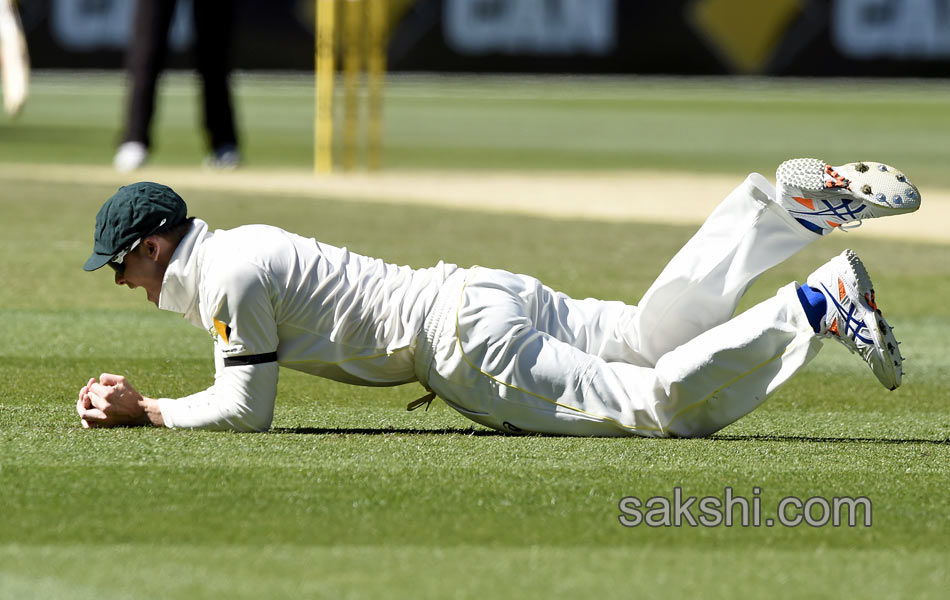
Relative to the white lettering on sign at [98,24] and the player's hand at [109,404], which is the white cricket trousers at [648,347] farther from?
the white lettering on sign at [98,24]

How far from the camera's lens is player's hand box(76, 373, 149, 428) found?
15.3 ft

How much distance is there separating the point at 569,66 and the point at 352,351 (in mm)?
28033

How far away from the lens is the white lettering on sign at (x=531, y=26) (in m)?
30.8

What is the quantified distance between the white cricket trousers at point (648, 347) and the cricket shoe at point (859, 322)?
0.08 m

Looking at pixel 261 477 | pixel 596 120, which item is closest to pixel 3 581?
pixel 261 477

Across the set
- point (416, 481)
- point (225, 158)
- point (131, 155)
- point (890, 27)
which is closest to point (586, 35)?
point (890, 27)

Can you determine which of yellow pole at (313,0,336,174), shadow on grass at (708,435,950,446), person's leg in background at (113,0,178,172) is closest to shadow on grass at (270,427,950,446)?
shadow on grass at (708,435,950,446)

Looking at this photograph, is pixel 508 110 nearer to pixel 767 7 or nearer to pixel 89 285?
pixel 767 7

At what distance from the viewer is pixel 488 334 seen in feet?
15.3

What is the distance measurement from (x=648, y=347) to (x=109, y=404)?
1.68 meters

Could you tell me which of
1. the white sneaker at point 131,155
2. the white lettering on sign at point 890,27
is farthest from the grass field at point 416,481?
the white lettering on sign at point 890,27

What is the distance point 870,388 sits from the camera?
6.27m

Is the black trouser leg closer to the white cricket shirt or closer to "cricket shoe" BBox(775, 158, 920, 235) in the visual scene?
the white cricket shirt

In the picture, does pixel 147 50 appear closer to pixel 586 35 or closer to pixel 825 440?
pixel 825 440
